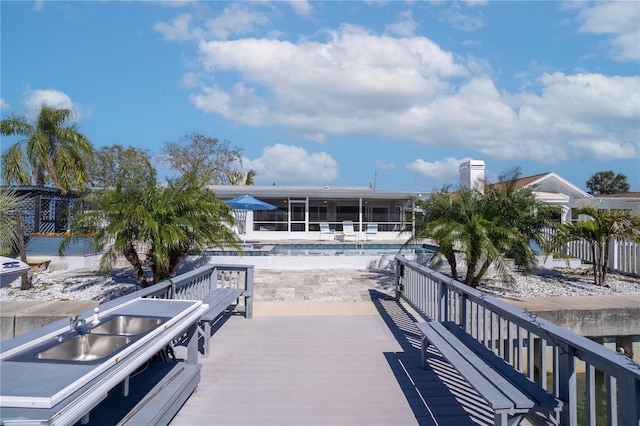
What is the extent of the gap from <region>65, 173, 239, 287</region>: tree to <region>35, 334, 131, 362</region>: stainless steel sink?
459cm

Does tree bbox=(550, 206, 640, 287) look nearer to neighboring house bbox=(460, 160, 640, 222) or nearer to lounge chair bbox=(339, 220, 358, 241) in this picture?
neighboring house bbox=(460, 160, 640, 222)

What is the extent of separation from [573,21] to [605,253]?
19.2 feet

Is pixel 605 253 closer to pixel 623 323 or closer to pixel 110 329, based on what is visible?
pixel 623 323

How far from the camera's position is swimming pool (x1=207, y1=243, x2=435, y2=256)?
13.6 metres

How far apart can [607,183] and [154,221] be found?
5434 centimetres

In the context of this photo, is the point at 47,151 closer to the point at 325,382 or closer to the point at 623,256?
the point at 325,382

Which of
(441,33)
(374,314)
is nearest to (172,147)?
(441,33)

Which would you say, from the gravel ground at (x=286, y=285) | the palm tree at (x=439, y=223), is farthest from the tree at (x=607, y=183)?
the palm tree at (x=439, y=223)

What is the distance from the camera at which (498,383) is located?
9.38 ft

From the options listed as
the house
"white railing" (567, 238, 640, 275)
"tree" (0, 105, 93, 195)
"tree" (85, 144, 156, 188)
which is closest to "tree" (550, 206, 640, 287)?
"white railing" (567, 238, 640, 275)

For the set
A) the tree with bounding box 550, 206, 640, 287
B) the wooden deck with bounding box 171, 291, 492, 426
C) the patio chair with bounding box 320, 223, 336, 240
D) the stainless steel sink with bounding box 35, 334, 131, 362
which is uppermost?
the tree with bounding box 550, 206, 640, 287

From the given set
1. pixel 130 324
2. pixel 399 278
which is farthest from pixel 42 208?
pixel 130 324

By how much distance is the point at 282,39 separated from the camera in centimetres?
1595

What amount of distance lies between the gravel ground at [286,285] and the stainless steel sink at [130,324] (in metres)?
6.48
